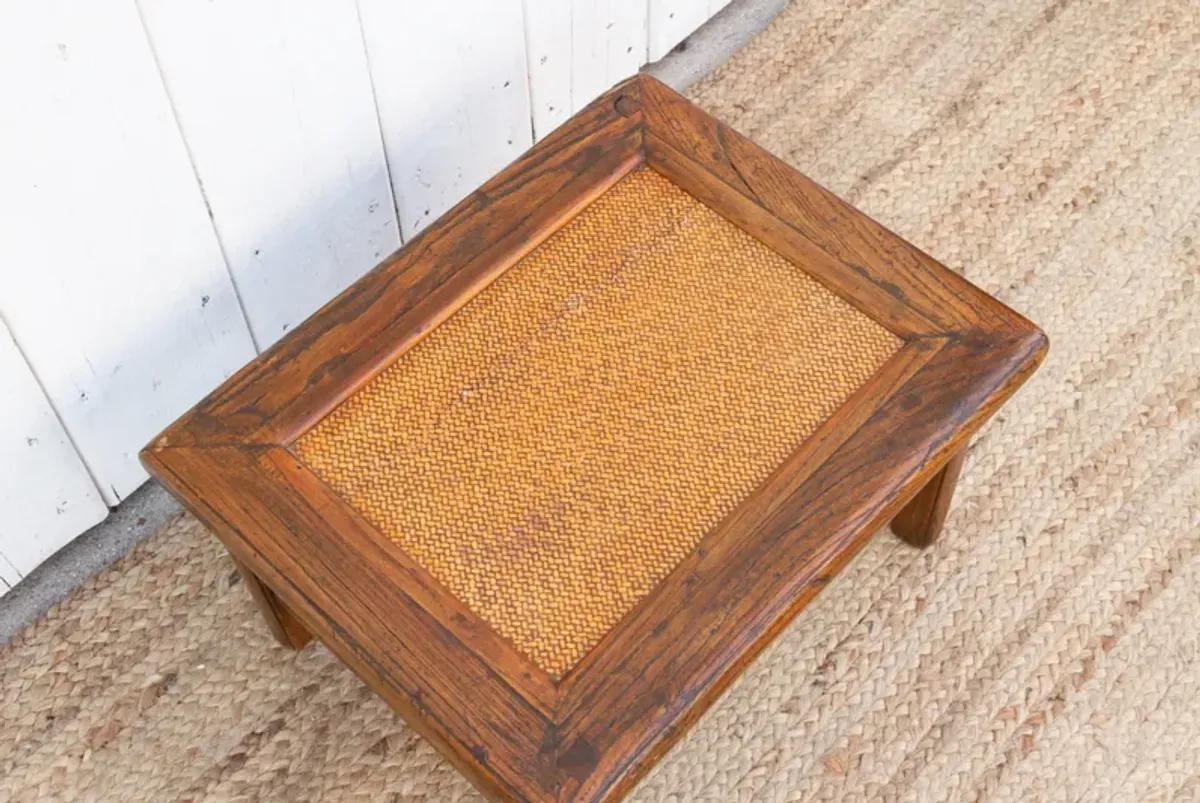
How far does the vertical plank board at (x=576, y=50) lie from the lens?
1108 millimetres

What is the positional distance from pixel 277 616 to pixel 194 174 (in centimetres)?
33

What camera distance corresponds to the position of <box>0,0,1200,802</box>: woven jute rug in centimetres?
98

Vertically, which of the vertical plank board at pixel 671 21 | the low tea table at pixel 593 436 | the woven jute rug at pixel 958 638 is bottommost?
the woven jute rug at pixel 958 638

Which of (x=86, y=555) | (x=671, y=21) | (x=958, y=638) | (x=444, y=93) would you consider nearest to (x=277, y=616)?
(x=86, y=555)

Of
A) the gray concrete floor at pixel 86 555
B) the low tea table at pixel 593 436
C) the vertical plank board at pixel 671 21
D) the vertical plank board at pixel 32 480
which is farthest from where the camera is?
the vertical plank board at pixel 671 21

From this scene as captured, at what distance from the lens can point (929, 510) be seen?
3.33 ft

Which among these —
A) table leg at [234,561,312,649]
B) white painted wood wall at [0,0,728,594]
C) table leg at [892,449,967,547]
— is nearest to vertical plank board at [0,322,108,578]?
white painted wood wall at [0,0,728,594]

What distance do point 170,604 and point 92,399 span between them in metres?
0.20

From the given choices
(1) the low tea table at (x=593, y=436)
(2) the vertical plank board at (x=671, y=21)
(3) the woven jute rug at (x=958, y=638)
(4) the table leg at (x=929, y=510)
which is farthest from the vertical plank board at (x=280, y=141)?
(4) the table leg at (x=929, y=510)

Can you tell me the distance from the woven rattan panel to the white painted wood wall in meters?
0.19

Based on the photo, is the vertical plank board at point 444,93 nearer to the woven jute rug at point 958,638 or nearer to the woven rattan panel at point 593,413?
the woven rattan panel at point 593,413

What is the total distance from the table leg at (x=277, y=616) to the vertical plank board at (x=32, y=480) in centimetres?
16

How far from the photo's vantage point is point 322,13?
2.86 feet

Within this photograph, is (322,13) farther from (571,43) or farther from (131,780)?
(131,780)
